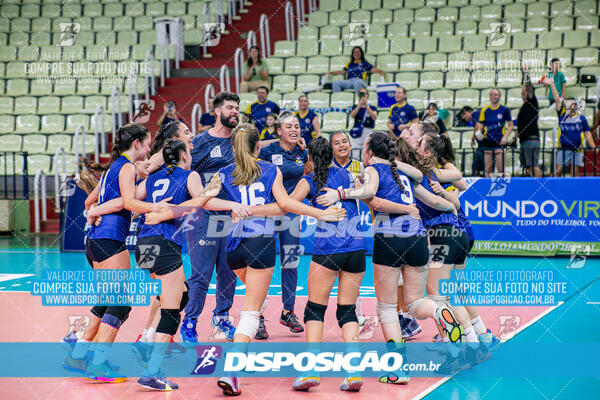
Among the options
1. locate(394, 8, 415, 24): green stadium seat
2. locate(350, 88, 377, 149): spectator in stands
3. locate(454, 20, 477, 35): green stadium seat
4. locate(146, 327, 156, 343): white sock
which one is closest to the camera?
locate(146, 327, 156, 343): white sock

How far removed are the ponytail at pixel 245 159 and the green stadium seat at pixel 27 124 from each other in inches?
507

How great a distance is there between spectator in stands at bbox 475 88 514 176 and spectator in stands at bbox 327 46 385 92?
119 inches

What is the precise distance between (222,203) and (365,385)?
1648 mm

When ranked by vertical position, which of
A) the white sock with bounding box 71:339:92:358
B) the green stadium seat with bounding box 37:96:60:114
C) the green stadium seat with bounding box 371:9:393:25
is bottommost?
the white sock with bounding box 71:339:92:358

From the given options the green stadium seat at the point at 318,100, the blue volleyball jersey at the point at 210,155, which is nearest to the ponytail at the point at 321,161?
the blue volleyball jersey at the point at 210,155

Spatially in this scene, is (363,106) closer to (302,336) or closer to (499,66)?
(499,66)

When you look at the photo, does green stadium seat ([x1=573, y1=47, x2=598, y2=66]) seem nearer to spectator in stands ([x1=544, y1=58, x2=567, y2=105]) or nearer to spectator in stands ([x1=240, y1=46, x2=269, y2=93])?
spectator in stands ([x1=544, y1=58, x2=567, y2=105])

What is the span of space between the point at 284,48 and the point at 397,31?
2.70 metres

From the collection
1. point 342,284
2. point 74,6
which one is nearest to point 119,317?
point 342,284

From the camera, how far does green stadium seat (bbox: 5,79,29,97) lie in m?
17.5

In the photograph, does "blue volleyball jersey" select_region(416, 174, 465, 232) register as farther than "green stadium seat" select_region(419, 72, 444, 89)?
No

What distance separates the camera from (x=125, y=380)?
5.35 m

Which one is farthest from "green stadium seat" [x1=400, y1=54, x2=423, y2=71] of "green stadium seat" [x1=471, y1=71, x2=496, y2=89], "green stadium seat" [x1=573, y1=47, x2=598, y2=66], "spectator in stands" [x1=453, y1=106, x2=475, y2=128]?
"green stadium seat" [x1=573, y1=47, x2=598, y2=66]

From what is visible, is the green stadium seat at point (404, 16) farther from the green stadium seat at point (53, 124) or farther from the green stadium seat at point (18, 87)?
the green stadium seat at point (18, 87)
